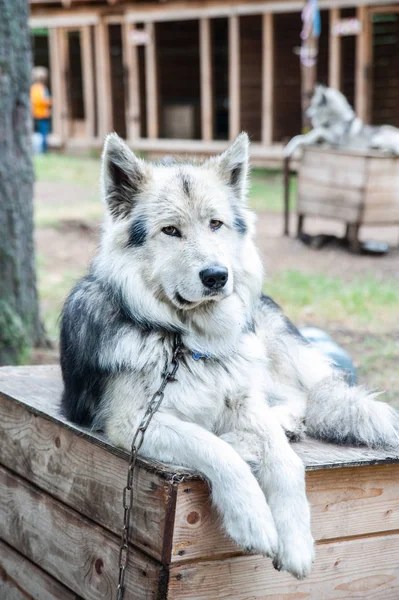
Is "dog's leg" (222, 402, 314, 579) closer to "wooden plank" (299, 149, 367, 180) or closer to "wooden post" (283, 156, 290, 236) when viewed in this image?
"wooden plank" (299, 149, 367, 180)

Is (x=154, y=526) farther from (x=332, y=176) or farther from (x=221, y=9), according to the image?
(x=221, y=9)

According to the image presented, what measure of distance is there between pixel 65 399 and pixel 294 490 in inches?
40.5

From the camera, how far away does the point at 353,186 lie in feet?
34.8

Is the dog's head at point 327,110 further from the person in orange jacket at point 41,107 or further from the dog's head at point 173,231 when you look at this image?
the person in orange jacket at point 41,107

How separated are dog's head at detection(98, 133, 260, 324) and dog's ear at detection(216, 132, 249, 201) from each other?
1.7 inches

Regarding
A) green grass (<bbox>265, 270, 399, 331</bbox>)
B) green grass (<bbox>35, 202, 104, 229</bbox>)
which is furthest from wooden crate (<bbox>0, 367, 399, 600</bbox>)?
green grass (<bbox>35, 202, 104, 229</bbox>)

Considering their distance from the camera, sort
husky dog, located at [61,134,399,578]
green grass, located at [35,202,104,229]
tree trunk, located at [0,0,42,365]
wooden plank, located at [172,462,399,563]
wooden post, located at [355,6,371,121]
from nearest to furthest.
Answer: wooden plank, located at [172,462,399,563] < husky dog, located at [61,134,399,578] < tree trunk, located at [0,0,42,365] < green grass, located at [35,202,104,229] < wooden post, located at [355,6,371,121]

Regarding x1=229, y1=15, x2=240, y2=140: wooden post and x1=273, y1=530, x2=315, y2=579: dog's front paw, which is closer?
x1=273, y1=530, x2=315, y2=579: dog's front paw

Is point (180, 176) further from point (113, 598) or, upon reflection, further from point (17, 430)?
point (113, 598)

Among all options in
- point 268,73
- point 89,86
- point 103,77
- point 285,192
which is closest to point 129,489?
point 285,192

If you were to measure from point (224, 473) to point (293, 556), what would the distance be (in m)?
0.33

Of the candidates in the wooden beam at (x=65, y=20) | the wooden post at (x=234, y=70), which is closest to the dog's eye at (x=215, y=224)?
the wooden post at (x=234, y=70)

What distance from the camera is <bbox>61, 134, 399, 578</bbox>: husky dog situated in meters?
2.73

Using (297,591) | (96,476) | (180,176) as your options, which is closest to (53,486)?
(96,476)
